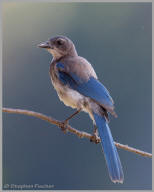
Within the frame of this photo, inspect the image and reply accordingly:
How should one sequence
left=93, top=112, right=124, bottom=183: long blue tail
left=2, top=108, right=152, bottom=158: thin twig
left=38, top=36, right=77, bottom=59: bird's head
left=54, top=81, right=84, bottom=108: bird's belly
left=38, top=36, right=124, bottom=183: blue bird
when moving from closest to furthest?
left=2, top=108, right=152, bottom=158: thin twig, left=93, top=112, right=124, bottom=183: long blue tail, left=38, top=36, right=124, bottom=183: blue bird, left=54, top=81, right=84, bottom=108: bird's belly, left=38, top=36, right=77, bottom=59: bird's head

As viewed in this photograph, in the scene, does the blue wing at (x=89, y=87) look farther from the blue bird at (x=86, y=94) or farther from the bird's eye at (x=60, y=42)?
the bird's eye at (x=60, y=42)

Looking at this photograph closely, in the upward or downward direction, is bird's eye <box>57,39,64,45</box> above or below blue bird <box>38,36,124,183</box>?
above

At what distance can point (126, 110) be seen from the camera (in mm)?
8984

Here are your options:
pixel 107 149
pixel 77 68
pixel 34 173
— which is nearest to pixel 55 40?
pixel 77 68

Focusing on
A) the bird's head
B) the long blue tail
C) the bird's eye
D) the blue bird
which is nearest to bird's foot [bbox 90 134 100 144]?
the blue bird

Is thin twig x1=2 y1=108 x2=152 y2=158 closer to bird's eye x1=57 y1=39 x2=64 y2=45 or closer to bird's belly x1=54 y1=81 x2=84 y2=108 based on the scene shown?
bird's belly x1=54 y1=81 x2=84 y2=108

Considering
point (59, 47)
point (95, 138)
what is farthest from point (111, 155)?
point (59, 47)

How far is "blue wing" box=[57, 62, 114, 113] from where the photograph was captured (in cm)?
583

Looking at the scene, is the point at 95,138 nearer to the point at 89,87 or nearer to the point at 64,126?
the point at 64,126

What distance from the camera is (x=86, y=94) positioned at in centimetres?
592

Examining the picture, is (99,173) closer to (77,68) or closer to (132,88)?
(132,88)

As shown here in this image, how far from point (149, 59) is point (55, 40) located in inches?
129

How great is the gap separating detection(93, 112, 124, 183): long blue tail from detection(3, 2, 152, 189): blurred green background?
235 cm

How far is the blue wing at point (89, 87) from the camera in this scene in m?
5.83
